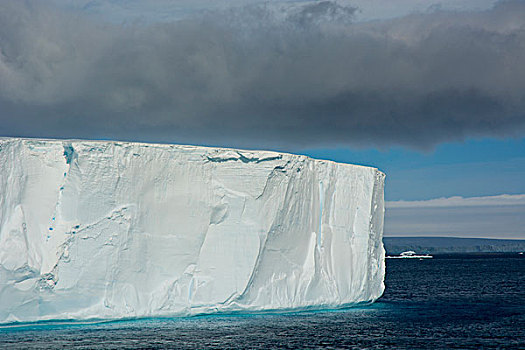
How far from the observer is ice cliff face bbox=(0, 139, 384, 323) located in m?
16.4

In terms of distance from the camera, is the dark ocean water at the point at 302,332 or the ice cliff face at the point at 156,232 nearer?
the dark ocean water at the point at 302,332

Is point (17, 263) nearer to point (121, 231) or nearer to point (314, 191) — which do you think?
point (121, 231)

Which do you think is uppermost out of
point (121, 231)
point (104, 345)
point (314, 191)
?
point (314, 191)

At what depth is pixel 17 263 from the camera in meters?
15.9

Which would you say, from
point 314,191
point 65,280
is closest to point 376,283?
point 314,191

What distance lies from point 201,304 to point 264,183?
3.97 meters

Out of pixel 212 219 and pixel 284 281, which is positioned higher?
pixel 212 219

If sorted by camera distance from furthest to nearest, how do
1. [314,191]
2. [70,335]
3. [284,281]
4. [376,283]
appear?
[376,283], [314,191], [284,281], [70,335]

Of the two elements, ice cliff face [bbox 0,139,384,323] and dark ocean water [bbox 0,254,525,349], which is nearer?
dark ocean water [bbox 0,254,525,349]

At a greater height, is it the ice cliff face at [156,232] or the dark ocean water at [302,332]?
the ice cliff face at [156,232]

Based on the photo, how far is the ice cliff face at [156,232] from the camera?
1642 cm

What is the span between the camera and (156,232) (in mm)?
17688

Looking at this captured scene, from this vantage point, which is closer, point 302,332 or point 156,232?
point 302,332

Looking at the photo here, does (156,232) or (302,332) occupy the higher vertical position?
(156,232)
